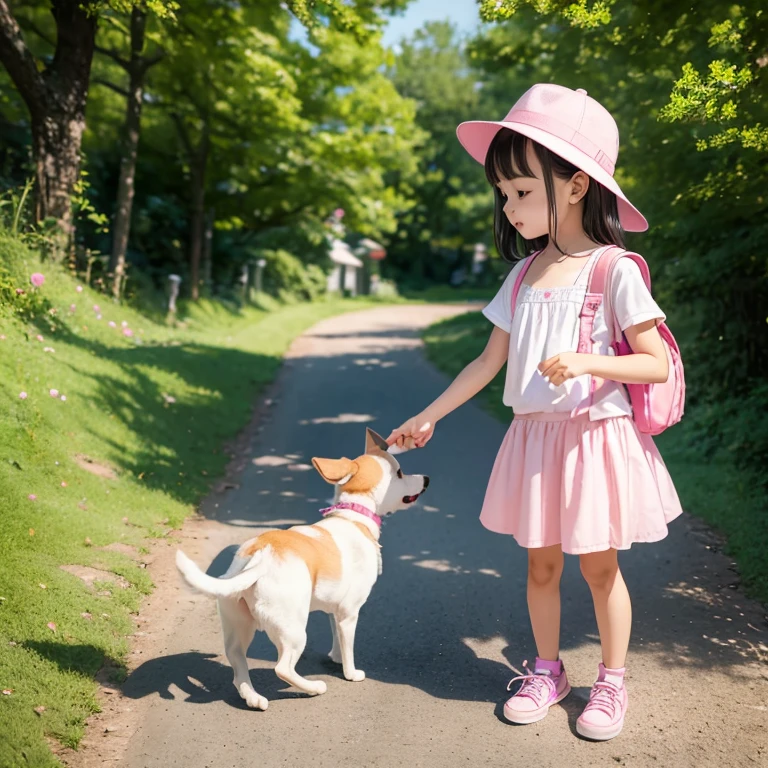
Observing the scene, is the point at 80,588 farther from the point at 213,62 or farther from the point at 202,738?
the point at 213,62

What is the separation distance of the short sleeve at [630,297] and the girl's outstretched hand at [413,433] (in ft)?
3.04

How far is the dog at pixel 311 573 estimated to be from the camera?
3.47 metres

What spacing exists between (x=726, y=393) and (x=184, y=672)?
6.86 meters

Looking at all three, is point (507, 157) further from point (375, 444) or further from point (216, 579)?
point (216, 579)

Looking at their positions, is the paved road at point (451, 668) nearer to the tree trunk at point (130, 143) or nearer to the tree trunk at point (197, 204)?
the tree trunk at point (130, 143)

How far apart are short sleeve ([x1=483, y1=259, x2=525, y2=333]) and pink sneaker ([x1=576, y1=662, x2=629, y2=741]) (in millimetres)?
1508

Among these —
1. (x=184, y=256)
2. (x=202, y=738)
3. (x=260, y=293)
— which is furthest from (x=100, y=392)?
(x=260, y=293)

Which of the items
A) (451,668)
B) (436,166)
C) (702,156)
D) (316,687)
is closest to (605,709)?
(451,668)

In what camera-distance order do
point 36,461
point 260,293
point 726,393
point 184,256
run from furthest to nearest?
point 260,293, point 184,256, point 726,393, point 36,461

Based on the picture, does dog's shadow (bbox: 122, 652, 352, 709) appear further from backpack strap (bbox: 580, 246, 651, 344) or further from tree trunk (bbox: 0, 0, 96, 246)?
→ tree trunk (bbox: 0, 0, 96, 246)

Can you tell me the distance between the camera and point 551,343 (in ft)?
11.6

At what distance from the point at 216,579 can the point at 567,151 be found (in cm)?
210

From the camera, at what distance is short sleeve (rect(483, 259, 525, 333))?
3.81 metres

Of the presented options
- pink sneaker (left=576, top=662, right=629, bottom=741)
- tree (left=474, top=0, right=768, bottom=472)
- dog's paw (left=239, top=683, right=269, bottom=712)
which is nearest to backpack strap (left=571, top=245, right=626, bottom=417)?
pink sneaker (left=576, top=662, right=629, bottom=741)
